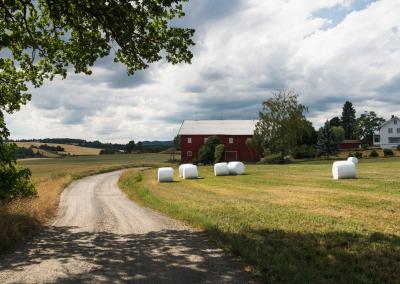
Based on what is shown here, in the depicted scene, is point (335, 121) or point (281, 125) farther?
point (335, 121)

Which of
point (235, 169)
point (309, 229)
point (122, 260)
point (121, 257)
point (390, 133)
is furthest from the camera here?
point (390, 133)

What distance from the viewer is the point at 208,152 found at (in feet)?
294

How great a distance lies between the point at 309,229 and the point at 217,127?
8779 centimetres

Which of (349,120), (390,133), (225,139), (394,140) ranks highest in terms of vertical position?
(349,120)

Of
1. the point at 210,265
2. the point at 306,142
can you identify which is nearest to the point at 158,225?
the point at 210,265

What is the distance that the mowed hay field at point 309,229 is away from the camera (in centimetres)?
970

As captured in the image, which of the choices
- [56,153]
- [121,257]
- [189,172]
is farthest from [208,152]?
[121,257]

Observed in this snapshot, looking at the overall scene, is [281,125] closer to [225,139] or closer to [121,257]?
[225,139]

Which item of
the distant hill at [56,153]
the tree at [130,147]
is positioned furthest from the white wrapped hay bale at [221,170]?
the tree at [130,147]

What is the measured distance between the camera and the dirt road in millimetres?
9719

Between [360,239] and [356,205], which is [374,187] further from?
[360,239]

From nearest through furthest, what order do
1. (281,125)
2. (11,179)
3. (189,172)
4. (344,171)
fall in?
(11,179) → (344,171) → (189,172) → (281,125)

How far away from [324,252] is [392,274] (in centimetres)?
212

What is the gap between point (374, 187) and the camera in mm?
25422
